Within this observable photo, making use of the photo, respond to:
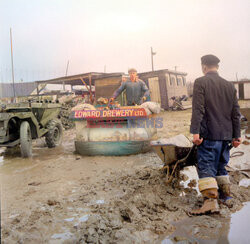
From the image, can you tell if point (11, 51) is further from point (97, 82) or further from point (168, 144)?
point (97, 82)

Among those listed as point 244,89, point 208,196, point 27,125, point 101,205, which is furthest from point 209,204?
point 27,125

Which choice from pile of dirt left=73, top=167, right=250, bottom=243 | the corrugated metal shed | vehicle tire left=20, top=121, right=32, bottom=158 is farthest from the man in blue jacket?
pile of dirt left=73, top=167, right=250, bottom=243

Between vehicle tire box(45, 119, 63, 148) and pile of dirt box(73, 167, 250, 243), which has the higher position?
vehicle tire box(45, 119, 63, 148)

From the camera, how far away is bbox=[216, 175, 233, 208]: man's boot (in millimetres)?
2359

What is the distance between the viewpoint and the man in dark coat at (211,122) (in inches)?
87.4

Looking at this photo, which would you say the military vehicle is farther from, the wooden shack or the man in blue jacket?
the wooden shack

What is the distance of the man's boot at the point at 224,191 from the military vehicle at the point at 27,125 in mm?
3490

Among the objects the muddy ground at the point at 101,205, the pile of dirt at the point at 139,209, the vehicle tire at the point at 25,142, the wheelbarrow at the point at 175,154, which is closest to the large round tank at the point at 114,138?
the muddy ground at the point at 101,205

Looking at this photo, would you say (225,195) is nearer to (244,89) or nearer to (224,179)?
(224,179)

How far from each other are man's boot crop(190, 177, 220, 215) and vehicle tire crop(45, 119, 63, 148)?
4351mm

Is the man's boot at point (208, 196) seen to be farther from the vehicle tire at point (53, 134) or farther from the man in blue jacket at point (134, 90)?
the vehicle tire at point (53, 134)

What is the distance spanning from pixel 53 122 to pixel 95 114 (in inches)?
83.7

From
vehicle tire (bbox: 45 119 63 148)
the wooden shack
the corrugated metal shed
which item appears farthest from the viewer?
the wooden shack

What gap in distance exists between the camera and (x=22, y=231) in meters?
1.85
